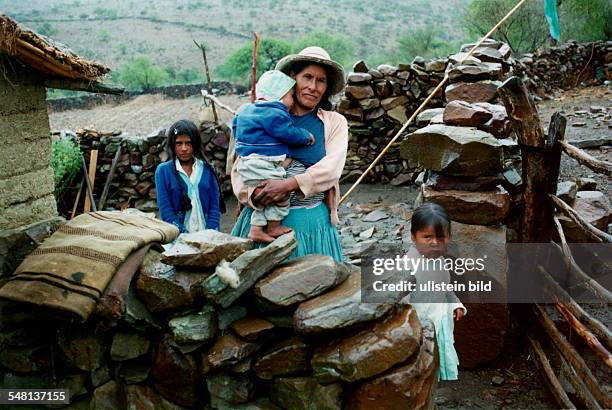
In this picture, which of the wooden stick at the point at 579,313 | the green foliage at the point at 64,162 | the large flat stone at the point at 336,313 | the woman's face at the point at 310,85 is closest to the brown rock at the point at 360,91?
the green foliage at the point at 64,162

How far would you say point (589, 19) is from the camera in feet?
60.7

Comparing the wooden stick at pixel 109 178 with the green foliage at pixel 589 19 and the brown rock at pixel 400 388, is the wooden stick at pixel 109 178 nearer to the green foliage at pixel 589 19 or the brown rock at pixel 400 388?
the brown rock at pixel 400 388

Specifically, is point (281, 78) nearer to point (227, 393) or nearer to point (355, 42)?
point (227, 393)

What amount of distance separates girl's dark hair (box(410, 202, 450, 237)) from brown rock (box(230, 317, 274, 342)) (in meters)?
0.92

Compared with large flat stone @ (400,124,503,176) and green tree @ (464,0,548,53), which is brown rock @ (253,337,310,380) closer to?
large flat stone @ (400,124,503,176)

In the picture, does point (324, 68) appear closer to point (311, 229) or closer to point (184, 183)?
point (311, 229)

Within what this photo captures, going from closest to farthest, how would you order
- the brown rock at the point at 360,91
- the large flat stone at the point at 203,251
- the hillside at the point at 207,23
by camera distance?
the large flat stone at the point at 203,251, the brown rock at the point at 360,91, the hillside at the point at 207,23

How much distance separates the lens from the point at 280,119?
2.49 metres

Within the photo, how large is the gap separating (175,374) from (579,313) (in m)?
2.41

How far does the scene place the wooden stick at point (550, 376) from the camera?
3.02 metres

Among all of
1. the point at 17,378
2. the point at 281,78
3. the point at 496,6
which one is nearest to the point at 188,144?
the point at 281,78

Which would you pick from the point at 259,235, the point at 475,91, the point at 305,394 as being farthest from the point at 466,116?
the point at 305,394

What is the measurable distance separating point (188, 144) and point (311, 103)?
4.73ft

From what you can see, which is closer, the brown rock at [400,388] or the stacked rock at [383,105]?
the brown rock at [400,388]
